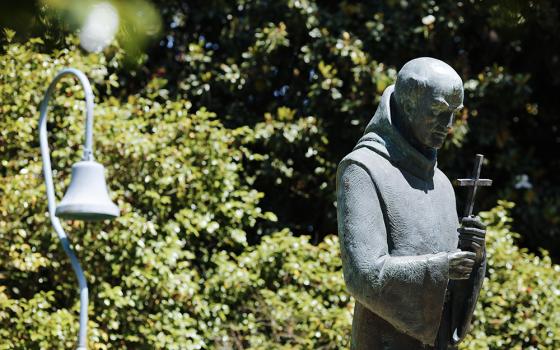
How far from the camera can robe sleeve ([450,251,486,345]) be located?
14.0 ft

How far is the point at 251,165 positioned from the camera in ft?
35.9

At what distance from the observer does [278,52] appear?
11.2 metres

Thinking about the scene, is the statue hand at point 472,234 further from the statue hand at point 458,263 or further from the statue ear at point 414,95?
the statue ear at point 414,95

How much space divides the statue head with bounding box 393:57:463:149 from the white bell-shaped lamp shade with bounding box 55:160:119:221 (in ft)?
10.3

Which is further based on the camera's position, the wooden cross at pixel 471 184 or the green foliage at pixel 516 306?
the green foliage at pixel 516 306

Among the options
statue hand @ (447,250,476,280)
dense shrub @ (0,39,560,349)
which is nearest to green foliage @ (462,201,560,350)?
dense shrub @ (0,39,560,349)

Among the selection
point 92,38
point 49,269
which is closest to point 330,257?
point 49,269

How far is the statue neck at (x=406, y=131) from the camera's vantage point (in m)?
4.40

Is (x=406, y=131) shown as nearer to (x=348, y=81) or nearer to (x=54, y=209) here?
(x=54, y=209)

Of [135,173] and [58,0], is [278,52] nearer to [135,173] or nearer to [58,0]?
[135,173]

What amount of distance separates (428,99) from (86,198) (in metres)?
3.34

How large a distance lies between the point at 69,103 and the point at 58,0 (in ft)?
24.7

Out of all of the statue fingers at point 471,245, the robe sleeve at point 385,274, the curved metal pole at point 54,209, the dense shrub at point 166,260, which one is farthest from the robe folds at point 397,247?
the dense shrub at point 166,260

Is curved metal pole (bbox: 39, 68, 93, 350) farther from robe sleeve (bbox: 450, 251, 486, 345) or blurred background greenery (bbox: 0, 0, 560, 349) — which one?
robe sleeve (bbox: 450, 251, 486, 345)
